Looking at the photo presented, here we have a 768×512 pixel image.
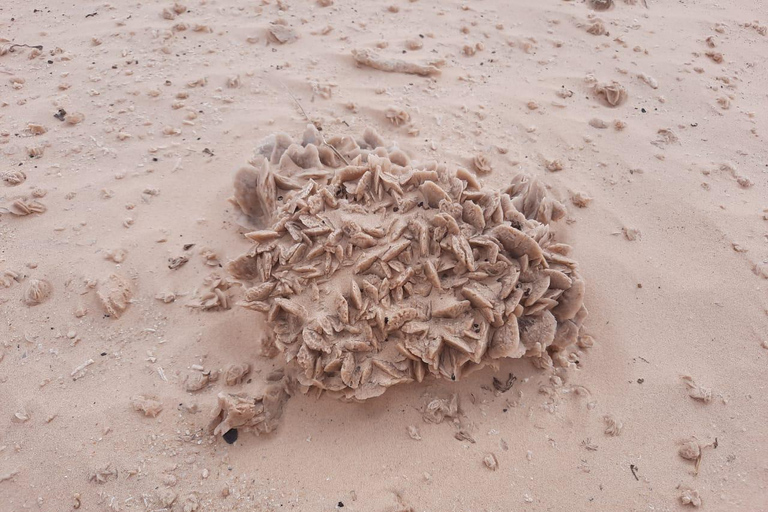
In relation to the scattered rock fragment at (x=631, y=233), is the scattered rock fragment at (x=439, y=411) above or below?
below

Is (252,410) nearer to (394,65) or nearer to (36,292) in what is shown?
(36,292)

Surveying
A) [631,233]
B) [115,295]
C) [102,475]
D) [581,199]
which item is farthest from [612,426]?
[115,295]

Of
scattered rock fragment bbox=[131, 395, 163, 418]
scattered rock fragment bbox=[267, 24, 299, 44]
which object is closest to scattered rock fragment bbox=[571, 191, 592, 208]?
scattered rock fragment bbox=[131, 395, 163, 418]

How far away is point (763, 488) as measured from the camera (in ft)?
7.70

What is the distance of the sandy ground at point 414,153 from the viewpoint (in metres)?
2.39

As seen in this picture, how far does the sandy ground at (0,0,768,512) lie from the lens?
7.84 feet

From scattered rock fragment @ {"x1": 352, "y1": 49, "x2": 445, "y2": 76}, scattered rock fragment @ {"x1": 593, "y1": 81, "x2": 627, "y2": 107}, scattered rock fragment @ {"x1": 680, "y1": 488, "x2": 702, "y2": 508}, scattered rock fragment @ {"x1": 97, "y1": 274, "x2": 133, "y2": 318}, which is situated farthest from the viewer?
scattered rock fragment @ {"x1": 352, "y1": 49, "x2": 445, "y2": 76}

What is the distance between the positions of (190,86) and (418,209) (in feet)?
9.56

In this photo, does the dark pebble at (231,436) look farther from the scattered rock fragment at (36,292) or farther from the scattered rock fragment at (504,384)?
the scattered rock fragment at (36,292)

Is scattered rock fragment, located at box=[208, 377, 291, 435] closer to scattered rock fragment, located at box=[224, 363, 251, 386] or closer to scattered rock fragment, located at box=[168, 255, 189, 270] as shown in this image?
scattered rock fragment, located at box=[224, 363, 251, 386]

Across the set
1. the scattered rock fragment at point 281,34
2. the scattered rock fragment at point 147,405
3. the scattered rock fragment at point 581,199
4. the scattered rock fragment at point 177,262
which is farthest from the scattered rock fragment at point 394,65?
the scattered rock fragment at point 147,405

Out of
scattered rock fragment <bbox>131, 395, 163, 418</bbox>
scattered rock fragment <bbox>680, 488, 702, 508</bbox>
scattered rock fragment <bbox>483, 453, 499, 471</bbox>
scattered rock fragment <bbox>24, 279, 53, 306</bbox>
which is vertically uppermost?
scattered rock fragment <bbox>24, 279, 53, 306</bbox>

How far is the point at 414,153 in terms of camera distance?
12.8ft

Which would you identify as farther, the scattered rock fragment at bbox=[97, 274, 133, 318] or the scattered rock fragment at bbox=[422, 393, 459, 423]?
the scattered rock fragment at bbox=[97, 274, 133, 318]
